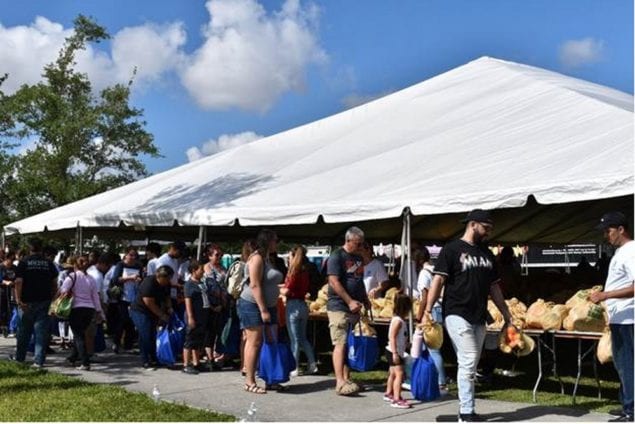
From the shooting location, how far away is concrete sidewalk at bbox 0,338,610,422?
6977mm

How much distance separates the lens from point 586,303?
7980 millimetres

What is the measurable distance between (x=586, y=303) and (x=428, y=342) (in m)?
1.72

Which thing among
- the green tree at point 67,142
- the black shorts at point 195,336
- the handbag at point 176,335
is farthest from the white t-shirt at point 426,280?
the green tree at point 67,142

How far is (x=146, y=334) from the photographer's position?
10023 millimetres

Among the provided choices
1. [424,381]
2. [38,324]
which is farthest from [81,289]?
[424,381]

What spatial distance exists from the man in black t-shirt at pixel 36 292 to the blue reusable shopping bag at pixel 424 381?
5125mm

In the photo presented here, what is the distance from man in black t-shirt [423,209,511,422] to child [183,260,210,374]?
372cm

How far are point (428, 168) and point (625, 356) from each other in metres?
3.87

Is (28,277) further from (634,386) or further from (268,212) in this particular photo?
(634,386)

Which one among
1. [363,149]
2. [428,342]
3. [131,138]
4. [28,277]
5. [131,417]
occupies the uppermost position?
[131,138]

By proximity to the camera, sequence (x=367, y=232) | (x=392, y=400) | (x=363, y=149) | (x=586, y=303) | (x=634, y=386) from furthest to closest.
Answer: (x=367, y=232) < (x=363, y=149) < (x=586, y=303) < (x=392, y=400) < (x=634, y=386)

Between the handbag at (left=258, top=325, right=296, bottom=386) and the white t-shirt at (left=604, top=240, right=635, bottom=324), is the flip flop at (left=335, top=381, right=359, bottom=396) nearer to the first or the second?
the handbag at (left=258, top=325, right=296, bottom=386)

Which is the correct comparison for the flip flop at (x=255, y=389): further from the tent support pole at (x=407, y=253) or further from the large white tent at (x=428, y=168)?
the large white tent at (x=428, y=168)

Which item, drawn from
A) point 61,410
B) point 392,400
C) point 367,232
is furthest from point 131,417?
point 367,232
